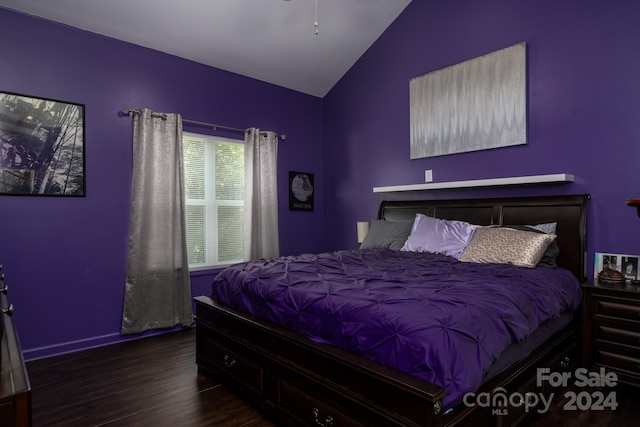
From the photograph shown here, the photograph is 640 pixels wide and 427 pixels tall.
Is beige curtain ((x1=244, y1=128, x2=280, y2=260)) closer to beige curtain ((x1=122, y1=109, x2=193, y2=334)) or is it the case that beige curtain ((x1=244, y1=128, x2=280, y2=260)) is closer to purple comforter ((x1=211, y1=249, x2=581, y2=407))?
beige curtain ((x1=122, y1=109, x2=193, y2=334))

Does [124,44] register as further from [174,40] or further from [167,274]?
[167,274]

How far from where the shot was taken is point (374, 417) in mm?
1438

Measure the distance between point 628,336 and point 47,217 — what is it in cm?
428

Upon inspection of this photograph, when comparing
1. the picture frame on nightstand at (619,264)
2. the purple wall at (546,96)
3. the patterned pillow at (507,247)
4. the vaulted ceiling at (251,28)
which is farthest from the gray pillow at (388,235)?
the vaulted ceiling at (251,28)

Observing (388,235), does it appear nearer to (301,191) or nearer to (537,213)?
(537,213)

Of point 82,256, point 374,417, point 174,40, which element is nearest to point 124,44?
point 174,40

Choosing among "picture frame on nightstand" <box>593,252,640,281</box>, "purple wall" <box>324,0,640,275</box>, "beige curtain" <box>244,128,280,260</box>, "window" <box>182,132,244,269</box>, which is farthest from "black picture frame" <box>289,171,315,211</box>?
"picture frame on nightstand" <box>593,252,640,281</box>

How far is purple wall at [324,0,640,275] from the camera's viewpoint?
2619mm

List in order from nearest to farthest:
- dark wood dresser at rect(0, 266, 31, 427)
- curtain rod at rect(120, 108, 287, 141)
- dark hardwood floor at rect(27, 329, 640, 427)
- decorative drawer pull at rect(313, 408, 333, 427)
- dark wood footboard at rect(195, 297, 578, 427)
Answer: dark wood dresser at rect(0, 266, 31, 427), dark wood footboard at rect(195, 297, 578, 427), decorative drawer pull at rect(313, 408, 333, 427), dark hardwood floor at rect(27, 329, 640, 427), curtain rod at rect(120, 108, 287, 141)

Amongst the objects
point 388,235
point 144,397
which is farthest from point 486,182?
point 144,397

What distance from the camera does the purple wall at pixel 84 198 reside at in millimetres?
2912

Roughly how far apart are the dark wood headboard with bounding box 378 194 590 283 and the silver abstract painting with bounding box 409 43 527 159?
0.51 m

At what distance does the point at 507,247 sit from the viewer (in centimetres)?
264

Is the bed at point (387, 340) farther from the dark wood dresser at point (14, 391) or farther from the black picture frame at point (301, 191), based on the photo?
the black picture frame at point (301, 191)
